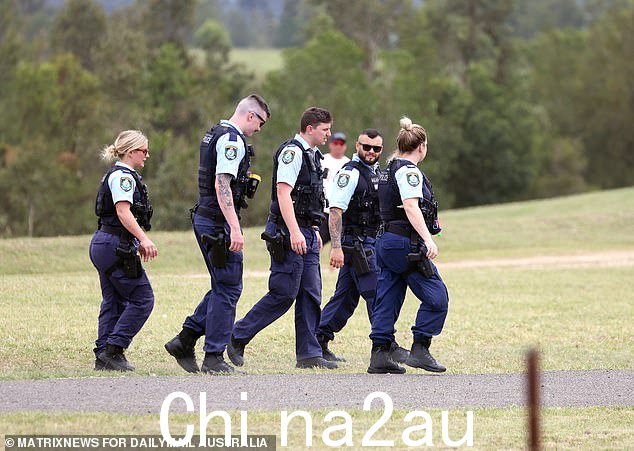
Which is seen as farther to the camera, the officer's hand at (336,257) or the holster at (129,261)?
the officer's hand at (336,257)

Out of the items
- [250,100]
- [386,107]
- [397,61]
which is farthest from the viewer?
[397,61]

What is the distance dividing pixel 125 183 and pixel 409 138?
7.31 feet

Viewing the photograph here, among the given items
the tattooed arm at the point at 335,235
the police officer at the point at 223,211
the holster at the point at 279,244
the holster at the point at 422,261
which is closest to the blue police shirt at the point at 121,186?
the police officer at the point at 223,211

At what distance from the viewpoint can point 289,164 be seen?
1045cm

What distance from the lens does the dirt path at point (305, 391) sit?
852 centimetres

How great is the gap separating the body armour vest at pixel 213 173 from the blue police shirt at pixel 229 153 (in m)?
0.06

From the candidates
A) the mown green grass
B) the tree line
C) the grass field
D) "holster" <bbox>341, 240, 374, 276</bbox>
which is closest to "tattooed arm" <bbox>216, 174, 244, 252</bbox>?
the grass field

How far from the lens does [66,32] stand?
75688 mm

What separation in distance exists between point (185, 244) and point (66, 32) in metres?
53.9

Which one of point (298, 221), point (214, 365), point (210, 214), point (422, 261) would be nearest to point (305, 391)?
point (214, 365)

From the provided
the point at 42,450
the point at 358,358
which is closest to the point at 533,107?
the point at 358,358

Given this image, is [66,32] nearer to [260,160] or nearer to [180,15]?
[180,15]

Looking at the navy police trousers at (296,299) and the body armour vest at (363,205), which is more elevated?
the body armour vest at (363,205)

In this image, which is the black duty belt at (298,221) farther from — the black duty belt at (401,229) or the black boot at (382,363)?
the black boot at (382,363)
